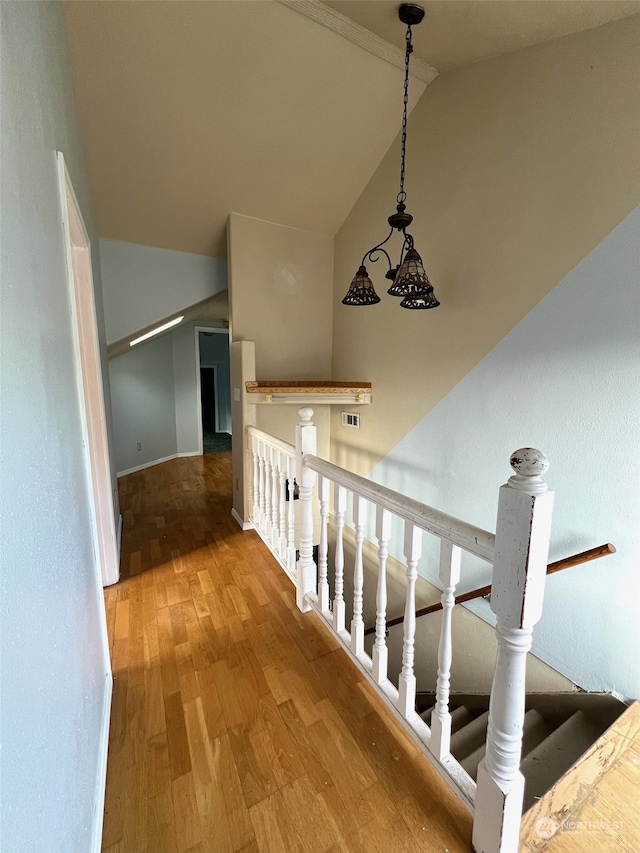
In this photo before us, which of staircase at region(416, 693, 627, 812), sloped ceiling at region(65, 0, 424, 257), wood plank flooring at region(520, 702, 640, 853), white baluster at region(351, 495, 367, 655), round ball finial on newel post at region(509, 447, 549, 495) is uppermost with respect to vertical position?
sloped ceiling at region(65, 0, 424, 257)

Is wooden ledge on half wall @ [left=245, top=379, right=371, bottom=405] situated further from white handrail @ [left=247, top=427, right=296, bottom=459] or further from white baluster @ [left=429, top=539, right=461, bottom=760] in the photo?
white baluster @ [left=429, top=539, right=461, bottom=760]

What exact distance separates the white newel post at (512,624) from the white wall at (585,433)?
1.27 metres

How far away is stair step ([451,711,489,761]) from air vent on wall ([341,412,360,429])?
2263 millimetres

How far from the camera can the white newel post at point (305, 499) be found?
1.81m

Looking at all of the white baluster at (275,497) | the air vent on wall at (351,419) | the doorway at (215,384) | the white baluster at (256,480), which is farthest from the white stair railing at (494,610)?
the doorway at (215,384)

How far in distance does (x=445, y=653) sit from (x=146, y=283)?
3395 mm

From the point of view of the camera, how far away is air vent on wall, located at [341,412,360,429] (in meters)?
3.44

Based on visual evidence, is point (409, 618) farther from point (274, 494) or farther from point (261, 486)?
point (261, 486)

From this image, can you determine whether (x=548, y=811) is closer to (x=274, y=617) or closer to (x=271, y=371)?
(x=274, y=617)

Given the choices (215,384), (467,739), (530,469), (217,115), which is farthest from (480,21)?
(215,384)

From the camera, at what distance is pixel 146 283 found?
312 cm

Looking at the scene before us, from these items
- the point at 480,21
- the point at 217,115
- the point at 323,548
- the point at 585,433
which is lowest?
the point at 323,548

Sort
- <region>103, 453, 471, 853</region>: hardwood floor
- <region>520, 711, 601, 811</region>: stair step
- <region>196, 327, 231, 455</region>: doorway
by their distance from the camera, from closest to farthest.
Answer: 1. <region>103, 453, 471, 853</region>: hardwood floor
2. <region>520, 711, 601, 811</region>: stair step
3. <region>196, 327, 231, 455</region>: doorway

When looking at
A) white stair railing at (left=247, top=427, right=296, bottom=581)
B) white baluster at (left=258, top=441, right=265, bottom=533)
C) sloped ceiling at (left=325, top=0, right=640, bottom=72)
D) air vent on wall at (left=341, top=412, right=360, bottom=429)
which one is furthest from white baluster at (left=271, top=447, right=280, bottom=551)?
sloped ceiling at (left=325, top=0, right=640, bottom=72)
